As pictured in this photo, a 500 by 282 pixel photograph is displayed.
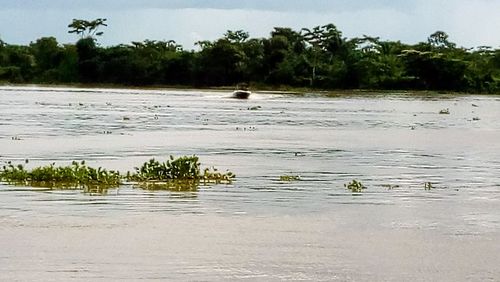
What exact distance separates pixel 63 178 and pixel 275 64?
9217cm

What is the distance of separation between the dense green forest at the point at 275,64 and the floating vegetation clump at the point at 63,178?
88.6m

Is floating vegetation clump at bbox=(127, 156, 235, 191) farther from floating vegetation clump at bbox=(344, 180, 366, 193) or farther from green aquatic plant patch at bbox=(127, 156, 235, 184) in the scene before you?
floating vegetation clump at bbox=(344, 180, 366, 193)

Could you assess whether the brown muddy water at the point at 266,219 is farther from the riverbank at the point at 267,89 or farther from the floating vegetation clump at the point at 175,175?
the riverbank at the point at 267,89

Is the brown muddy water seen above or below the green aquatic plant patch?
below

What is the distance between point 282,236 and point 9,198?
569cm

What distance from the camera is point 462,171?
2533 centimetres

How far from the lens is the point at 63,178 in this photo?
63.3 ft

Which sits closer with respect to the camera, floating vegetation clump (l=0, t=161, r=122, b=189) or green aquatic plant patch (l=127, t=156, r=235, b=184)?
floating vegetation clump (l=0, t=161, r=122, b=189)

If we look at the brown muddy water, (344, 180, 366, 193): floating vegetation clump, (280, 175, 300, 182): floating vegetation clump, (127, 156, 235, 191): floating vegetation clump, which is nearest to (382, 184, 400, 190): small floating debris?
the brown muddy water

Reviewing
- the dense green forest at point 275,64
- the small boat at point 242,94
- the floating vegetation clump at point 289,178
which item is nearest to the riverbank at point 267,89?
the dense green forest at point 275,64

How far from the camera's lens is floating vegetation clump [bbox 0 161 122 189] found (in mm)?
19125

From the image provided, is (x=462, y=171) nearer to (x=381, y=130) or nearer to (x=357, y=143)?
(x=357, y=143)

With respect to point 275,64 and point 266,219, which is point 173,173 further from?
point 275,64

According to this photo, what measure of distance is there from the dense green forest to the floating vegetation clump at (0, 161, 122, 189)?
88.6 metres
